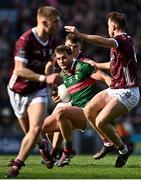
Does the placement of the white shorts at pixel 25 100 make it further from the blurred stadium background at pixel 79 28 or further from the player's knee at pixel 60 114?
the blurred stadium background at pixel 79 28

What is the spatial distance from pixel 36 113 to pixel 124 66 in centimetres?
220

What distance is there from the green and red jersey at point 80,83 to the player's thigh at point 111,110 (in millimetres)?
937

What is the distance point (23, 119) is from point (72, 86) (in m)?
2.17

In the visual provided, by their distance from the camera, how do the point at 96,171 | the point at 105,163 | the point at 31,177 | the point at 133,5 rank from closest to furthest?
the point at 31,177 → the point at 96,171 → the point at 105,163 → the point at 133,5

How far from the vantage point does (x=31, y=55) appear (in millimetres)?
11266

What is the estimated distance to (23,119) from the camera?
11.5m

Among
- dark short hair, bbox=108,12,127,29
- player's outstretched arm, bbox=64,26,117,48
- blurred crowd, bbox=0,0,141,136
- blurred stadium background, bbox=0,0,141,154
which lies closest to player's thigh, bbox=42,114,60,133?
player's outstretched arm, bbox=64,26,117,48

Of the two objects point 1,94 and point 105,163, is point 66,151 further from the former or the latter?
point 1,94

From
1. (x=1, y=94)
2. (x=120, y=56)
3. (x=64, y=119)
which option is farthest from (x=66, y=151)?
(x=1, y=94)

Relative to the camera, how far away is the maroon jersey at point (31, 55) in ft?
36.7

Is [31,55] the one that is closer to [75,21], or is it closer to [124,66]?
[124,66]

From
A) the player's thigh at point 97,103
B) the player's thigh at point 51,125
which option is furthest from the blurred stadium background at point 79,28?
the player's thigh at point 97,103

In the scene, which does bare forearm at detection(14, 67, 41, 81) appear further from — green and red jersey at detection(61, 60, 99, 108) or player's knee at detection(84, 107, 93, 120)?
green and red jersey at detection(61, 60, 99, 108)

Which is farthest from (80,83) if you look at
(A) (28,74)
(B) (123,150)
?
(A) (28,74)
